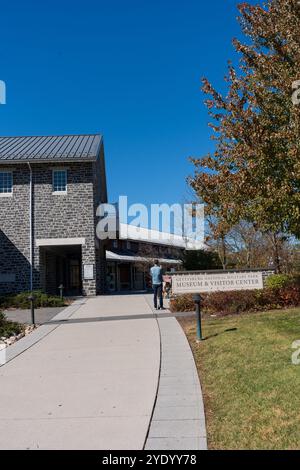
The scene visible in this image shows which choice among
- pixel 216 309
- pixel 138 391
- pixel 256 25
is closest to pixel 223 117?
pixel 256 25

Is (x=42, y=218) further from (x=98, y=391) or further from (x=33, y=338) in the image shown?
(x=98, y=391)

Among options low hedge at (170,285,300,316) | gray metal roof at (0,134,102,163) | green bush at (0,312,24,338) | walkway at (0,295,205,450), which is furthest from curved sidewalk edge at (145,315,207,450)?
gray metal roof at (0,134,102,163)

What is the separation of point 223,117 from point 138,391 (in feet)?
27.4

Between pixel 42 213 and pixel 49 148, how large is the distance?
13.6 ft

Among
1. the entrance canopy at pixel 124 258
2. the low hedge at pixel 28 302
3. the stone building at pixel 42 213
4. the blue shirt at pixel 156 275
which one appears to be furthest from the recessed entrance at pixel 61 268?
the blue shirt at pixel 156 275

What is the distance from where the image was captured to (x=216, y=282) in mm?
16719

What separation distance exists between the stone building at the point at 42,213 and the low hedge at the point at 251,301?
37.7ft

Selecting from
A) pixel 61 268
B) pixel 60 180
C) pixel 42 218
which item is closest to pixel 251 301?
pixel 42 218

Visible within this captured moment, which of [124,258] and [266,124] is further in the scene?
[124,258]

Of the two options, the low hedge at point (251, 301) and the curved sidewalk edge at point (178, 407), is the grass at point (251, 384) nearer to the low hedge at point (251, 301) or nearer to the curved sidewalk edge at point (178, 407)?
the curved sidewalk edge at point (178, 407)

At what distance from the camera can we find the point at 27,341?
1109 cm

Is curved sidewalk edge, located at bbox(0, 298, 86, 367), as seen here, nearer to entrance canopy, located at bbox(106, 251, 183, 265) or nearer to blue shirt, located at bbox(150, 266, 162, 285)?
blue shirt, located at bbox(150, 266, 162, 285)

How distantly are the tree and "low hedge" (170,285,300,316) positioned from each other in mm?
2645

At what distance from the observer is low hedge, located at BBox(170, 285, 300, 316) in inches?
559
